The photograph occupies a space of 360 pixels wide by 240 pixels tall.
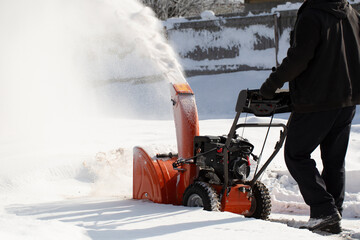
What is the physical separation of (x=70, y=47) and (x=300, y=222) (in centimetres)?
1059

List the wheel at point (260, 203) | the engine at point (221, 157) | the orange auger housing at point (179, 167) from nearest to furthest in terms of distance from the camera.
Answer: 1. the engine at point (221, 157)
2. the wheel at point (260, 203)
3. the orange auger housing at point (179, 167)

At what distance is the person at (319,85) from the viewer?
296cm

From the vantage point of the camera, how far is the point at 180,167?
12.2 feet

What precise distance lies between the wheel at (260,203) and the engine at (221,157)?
15cm

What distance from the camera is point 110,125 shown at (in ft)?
27.5

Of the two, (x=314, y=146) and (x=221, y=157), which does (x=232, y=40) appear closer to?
(x=221, y=157)

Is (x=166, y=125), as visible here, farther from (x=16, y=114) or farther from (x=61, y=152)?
(x=61, y=152)

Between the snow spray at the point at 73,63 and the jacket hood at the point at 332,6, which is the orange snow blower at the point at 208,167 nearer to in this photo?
the jacket hood at the point at 332,6

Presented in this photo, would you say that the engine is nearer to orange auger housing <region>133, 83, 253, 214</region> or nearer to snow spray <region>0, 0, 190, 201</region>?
orange auger housing <region>133, 83, 253, 214</region>

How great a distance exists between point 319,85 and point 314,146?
15.2 inches

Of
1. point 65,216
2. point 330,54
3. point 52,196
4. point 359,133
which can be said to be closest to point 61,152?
point 52,196

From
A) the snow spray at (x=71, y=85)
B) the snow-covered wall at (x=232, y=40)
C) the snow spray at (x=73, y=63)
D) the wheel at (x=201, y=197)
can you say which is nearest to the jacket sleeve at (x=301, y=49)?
the wheel at (x=201, y=197)

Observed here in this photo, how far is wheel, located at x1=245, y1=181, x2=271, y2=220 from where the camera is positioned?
346 centimetres

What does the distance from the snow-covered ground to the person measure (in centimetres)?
38
